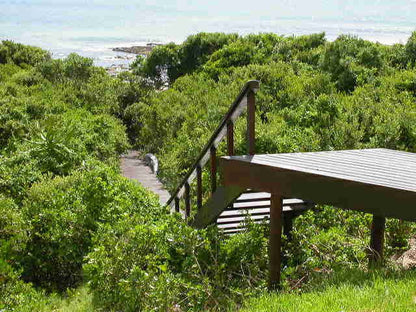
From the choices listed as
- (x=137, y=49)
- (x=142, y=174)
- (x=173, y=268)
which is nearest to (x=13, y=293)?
(x=173, y=268)

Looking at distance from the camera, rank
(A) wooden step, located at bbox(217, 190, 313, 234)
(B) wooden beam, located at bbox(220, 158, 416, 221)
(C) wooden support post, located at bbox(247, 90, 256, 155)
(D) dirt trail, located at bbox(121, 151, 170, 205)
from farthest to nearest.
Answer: (D) dirt trail, located at bbox(121, 151, 170, 205) → (A) wooden step, located at bbox(217, 190, 313, 234) → (C) wooden support post, located at bbox(247, 90, 256, 155) → (B) wooden beam, located at bbox(220, 158, 416, 221)

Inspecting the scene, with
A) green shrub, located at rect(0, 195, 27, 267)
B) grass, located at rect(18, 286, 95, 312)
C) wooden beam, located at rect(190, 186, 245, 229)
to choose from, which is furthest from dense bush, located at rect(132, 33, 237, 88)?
wooden beam, located at rect(190, 186, 245, 229)

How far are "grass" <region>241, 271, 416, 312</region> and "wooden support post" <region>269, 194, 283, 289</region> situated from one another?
57 centimetres

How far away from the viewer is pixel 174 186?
16109mm

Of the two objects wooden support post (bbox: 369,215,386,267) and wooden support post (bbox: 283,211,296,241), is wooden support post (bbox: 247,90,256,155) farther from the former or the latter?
wooden support post (bbox: 283,211,296,241)

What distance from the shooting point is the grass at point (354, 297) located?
4.31 meters

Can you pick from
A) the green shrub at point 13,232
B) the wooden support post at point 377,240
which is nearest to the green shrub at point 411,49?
the wooden support post at point 377,240

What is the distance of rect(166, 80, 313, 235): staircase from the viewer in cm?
559

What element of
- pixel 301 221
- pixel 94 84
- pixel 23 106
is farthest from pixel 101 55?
pixel 301 221

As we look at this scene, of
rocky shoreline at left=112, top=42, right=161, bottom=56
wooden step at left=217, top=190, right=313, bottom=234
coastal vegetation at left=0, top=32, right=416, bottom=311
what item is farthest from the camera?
rocky shoreline at left=112, top=42, right=161, bottom=56

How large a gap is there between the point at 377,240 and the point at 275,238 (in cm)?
146

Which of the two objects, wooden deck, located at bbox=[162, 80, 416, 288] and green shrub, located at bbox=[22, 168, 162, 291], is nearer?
wooden deck, located at bbox=[162, 80, 416, 288]

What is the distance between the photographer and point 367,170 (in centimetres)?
525

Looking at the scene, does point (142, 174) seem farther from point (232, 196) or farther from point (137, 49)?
point (137, 49)
